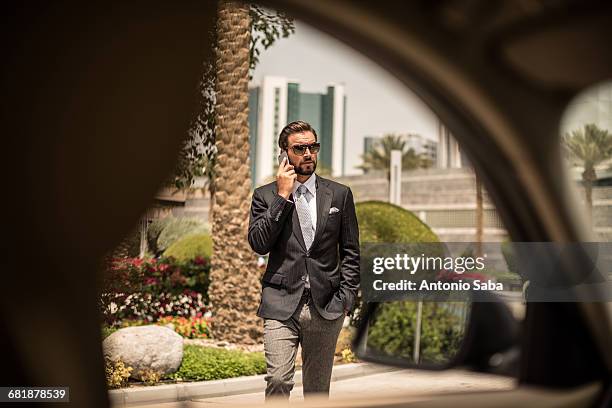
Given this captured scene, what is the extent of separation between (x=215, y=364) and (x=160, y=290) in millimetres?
2379

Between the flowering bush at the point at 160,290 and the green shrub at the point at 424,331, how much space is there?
549 cm

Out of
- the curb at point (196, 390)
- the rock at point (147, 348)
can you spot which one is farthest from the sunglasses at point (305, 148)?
the rock at point (147, 348)

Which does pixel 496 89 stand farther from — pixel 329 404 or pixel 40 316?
pixel 40 316

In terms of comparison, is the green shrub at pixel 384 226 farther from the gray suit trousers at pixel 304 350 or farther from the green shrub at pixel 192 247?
the gray suit trousers at pixel 304 350

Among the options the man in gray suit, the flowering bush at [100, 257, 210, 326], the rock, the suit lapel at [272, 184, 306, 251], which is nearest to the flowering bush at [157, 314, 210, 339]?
the flowering bush at [100, 257, 210, 326]

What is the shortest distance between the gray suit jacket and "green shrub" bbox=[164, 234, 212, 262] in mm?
8475

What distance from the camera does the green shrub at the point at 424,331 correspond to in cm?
106

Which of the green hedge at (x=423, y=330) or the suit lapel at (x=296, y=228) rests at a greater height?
the suit lapel at (x=296, y=228)

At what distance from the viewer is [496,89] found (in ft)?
3.24

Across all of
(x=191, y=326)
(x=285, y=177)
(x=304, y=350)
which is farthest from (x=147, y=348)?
(x=285, y=177)

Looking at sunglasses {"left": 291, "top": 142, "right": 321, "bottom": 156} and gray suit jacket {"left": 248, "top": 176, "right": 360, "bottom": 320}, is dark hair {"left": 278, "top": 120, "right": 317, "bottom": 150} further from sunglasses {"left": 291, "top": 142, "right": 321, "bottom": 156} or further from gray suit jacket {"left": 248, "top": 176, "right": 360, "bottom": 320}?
gray suit jacket {"left": 248, "top": 176, "right": 360, "bottom": 320}

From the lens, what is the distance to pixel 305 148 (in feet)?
8.29

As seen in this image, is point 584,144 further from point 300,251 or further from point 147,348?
point 147,348

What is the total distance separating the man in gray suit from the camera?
107 inches
